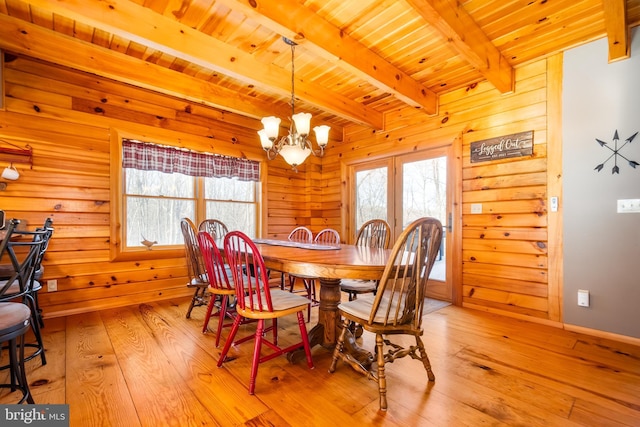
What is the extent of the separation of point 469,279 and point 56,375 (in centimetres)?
357

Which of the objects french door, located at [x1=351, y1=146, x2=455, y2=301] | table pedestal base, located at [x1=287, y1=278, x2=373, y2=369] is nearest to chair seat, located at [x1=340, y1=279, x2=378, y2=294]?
table pedestal base, located at [x1=287, y1=278, x2=373, y2=369]

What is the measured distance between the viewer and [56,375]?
1.77 meters

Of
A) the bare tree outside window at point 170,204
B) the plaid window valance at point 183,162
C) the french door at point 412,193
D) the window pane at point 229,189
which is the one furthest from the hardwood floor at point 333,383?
the window pane at point 229,189

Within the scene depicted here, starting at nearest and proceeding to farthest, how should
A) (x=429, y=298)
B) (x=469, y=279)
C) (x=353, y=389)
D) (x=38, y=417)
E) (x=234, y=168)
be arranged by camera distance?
(x=38, y=417) → (x=353, y=389) → (x=469, y=279) → (x=429, y=298) → (x=234, y=168)

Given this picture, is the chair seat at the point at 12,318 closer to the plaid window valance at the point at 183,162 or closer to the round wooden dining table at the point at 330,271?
the round wooden dining table at the point at 330,271

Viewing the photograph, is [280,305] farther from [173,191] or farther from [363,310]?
[173,191]

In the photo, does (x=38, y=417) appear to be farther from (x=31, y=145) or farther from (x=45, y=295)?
(x=31, y=145)

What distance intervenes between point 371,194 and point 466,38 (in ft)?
7.82

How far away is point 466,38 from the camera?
2219 mm

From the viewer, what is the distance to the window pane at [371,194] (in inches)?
164

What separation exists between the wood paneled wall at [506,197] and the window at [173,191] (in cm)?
251

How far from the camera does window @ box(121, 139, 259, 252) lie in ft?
10.9

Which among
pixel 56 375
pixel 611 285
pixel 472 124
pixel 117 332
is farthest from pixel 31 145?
pixel 611 285

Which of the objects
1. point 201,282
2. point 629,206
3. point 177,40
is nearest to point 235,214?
point 201,282
